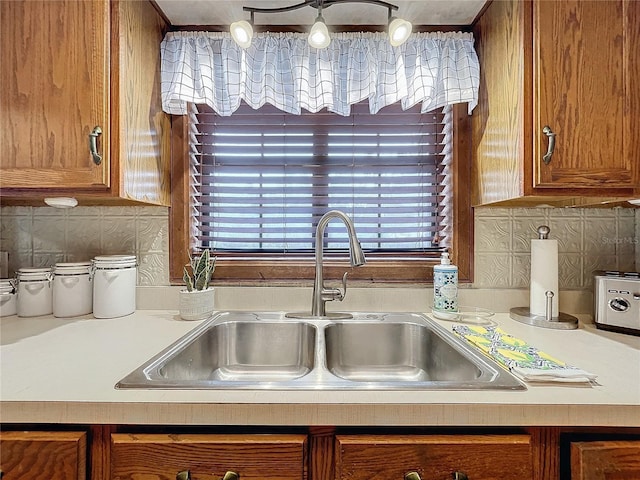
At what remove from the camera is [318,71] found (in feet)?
4.30

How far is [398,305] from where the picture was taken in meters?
1.37

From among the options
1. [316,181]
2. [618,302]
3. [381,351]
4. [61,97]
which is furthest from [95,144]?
[618,302]

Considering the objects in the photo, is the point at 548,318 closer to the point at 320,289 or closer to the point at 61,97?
the point at 320,289

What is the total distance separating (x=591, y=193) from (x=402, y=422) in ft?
2.96

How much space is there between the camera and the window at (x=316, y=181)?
146 centimetres

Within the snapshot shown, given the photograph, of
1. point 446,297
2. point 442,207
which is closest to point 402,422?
point 446,297

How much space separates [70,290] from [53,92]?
686 mm

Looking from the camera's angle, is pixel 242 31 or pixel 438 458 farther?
pixel 242 31

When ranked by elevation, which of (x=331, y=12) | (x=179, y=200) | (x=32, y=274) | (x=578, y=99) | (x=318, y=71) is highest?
(x=331, y=12)

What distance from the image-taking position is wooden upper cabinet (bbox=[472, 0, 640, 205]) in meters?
1.00

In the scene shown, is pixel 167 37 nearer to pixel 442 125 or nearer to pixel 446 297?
pixel 442 125

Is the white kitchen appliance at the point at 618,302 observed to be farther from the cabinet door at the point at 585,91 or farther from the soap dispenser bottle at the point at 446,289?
the soap dispenser bottle at the point at 446,289

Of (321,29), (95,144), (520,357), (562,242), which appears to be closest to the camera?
(520,357)

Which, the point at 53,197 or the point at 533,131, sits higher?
the point at 533,131
